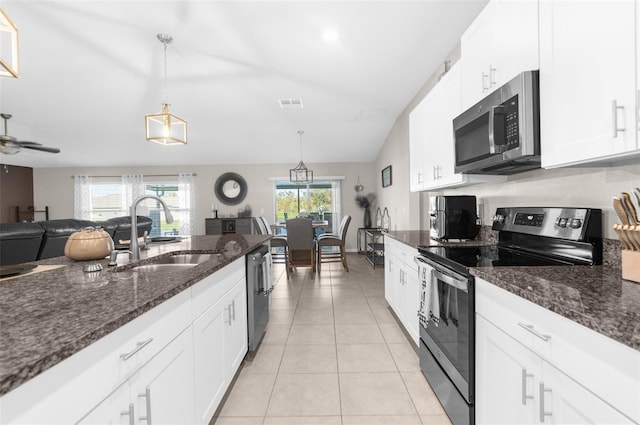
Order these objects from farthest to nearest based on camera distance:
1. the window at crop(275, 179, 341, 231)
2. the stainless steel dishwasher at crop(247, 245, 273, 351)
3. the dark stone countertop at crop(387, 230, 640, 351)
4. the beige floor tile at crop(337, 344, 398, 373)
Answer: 1. the window at crop(275, 179, 341, 231)
2. the stainless steel dishwasher at crop(247, 245, 273, 351)
3. the beige floor tile at crop(337, 344, 398, 373)
4. the dark stone countertop at crop(387, 230, 640, 351)

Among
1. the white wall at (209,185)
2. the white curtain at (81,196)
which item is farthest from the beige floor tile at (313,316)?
the white curtain at (81,196)

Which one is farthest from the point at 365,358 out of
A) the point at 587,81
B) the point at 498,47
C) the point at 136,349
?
the point at 498,47

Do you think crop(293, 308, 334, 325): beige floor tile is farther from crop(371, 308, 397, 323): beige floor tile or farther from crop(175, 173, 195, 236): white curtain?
crop(175, 173, 195, 236): white curtain

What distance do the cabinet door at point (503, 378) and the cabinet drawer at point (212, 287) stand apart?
1240 millimetres

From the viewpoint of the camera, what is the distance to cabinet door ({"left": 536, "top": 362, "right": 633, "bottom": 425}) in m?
0.70

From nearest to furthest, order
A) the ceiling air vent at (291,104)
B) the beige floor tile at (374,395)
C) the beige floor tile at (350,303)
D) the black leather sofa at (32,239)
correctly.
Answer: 1. the beige floor tile at (374,395)
2. the black leather sofa at (32,239)
3. the beige floor tile at (350,303)
4. the ceiling air vent at (291,104)

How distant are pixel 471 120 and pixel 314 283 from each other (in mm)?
3285

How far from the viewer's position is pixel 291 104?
4625 millimetres

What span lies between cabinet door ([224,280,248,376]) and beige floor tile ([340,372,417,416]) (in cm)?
70

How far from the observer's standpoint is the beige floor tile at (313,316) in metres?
2.96

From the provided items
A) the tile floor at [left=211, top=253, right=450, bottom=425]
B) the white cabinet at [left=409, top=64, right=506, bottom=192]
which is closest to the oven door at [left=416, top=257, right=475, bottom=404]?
the tile floor at [left=211, top=253, right=450, bottom=425]

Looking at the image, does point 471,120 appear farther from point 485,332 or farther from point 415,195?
point 415,195

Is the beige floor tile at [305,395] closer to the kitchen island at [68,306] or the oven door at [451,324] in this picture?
the oven door at [451,324]

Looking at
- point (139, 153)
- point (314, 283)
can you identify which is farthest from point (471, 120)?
point (139, 153)
